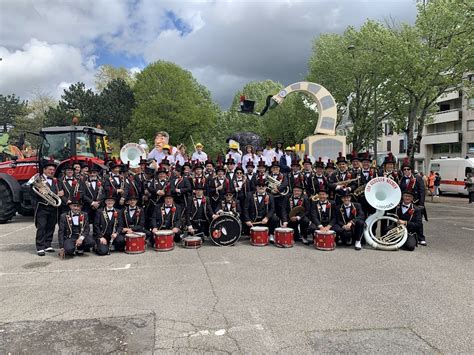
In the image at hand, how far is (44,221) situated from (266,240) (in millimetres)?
4651

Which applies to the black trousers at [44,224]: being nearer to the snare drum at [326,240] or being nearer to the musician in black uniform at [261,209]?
the musician in black uniform at [261,209]

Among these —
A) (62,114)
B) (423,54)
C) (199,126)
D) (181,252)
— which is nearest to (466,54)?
(423,54)

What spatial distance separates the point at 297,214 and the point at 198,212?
2300 millimetres

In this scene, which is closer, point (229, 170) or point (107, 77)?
point (229, 170)

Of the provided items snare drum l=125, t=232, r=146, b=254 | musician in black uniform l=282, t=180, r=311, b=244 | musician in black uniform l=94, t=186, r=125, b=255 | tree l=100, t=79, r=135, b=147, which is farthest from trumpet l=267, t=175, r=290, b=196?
tree l=100, t=79, r=135, b=147

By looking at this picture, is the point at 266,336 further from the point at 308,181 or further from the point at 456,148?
the point at 456,148

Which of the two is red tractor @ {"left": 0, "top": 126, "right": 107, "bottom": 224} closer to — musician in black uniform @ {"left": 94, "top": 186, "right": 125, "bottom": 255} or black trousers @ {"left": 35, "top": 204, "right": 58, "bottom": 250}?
black trousers @ {"left": 35, "top": 204, "right": 58, "bottom": 250}

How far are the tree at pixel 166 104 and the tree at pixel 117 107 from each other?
1907mm

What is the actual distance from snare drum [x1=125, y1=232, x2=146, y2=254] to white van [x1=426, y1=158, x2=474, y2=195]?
2338cm

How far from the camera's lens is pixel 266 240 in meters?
8.42

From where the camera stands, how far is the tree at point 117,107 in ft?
145

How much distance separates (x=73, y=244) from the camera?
24.4 ft

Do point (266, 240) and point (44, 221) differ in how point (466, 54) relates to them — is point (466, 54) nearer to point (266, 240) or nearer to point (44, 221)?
point (266, 240)

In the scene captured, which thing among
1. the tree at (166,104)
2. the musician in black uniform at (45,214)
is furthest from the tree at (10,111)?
the musician in black uniform at (45,214)
